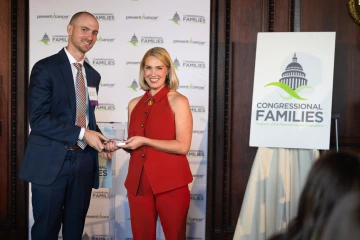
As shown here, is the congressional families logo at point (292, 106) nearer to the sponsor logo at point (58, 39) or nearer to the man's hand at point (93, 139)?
the man's hand at point (93, 139)

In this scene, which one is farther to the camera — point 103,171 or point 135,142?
point 103,171

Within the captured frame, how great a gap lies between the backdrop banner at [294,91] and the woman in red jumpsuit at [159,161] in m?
0.66

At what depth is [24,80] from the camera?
4836 millimetres

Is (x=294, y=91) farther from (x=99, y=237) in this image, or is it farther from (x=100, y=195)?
(x=99, y=237)

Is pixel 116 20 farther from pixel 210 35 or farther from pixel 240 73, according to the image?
pixel 240 73

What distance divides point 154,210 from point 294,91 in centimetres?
128

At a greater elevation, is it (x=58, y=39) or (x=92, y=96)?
(x=58, y=39)

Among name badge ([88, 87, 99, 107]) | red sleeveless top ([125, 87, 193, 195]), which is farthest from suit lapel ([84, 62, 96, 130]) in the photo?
red sleeveless top ([125, 87, 193, 195])

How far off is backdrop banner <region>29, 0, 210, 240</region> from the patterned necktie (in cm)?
159

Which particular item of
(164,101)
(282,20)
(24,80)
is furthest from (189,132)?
(24,80)

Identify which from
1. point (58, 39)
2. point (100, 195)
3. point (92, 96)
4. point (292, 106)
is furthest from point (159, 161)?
point (58, 39)

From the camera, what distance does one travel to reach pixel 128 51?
4.80m

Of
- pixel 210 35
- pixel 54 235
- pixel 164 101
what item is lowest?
pixel 54 235

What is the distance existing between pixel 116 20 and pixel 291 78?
6.69ft
